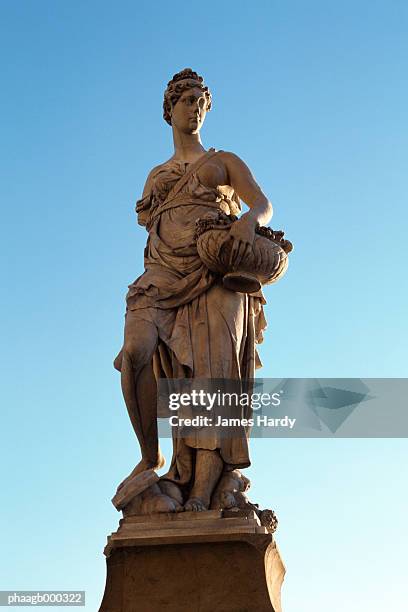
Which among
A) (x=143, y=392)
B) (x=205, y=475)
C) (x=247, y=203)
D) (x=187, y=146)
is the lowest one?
(x=205, y=475)

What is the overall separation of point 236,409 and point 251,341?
0.66 m

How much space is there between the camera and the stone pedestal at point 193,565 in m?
6.95

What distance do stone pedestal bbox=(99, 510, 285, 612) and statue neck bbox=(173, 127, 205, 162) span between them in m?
3.35

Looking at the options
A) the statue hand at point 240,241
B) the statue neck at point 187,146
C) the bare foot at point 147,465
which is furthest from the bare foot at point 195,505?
the statue neck at point 187,146

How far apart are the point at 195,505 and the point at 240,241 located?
2.03 metres

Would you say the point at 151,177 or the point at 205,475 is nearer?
the point at 205,475

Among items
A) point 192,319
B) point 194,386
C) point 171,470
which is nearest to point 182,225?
point 192,319

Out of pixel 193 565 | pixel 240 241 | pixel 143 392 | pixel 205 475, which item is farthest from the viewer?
pixel 143 392

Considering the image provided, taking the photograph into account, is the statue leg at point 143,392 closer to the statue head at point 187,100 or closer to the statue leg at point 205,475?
the statue leg at point 205,475

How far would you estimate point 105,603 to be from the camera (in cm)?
716

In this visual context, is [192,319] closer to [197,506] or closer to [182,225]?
[182,225]

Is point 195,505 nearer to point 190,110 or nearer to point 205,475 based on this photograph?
point 205,475

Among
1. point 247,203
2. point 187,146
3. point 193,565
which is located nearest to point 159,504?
point 193,565

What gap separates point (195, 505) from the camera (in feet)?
24.0
